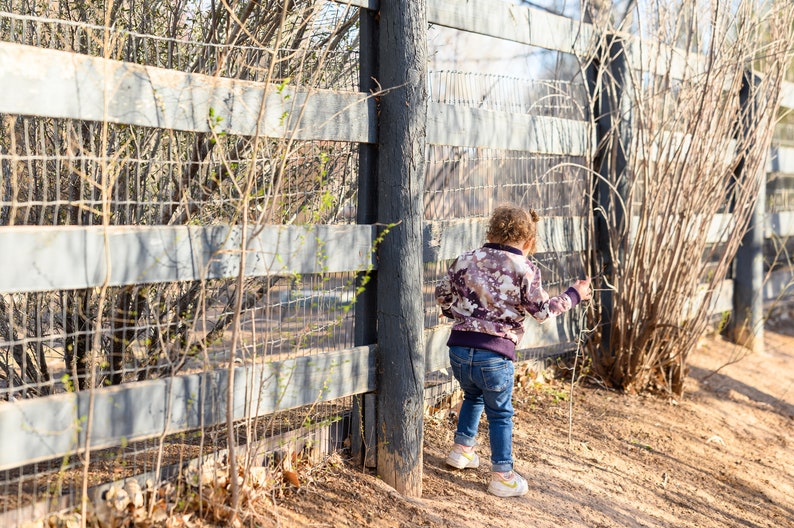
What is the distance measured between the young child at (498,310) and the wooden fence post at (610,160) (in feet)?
5.35

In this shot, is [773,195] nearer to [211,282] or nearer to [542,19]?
[542,19]

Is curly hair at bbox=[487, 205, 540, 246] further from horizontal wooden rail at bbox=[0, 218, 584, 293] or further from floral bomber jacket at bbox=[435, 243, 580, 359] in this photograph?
horizontal wooden rail at bbox=[0, 218, 584, 293]

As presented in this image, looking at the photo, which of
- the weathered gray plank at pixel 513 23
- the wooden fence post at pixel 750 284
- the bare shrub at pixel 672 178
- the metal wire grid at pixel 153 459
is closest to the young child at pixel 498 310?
the metal wire grid at pixel 153 459

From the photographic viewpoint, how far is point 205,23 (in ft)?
11.5

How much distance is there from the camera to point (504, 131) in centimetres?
424

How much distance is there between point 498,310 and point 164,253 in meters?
1.48

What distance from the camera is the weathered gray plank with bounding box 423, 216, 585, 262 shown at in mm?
3793

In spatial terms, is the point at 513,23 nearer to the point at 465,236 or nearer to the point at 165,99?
the point at 465,236

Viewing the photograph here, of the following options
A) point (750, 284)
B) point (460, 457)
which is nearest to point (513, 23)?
point (460, 457)

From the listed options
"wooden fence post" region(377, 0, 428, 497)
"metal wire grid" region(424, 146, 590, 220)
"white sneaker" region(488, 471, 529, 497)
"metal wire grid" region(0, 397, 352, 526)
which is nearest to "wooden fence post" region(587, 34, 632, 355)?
"metal wire grid" region(424, 146, 590, 220)

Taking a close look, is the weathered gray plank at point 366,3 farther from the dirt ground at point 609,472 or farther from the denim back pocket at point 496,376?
the dirt ground at point 609,472

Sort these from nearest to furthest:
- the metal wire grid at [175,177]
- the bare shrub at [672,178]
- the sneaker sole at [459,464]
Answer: the metal wire grid at [175,177], the sneaker sole at [459,464], the bare shrub at [672,178]

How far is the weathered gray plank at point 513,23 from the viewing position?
3.83 meters

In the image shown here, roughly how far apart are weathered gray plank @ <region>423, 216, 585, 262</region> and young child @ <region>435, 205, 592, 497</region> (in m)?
0.26
